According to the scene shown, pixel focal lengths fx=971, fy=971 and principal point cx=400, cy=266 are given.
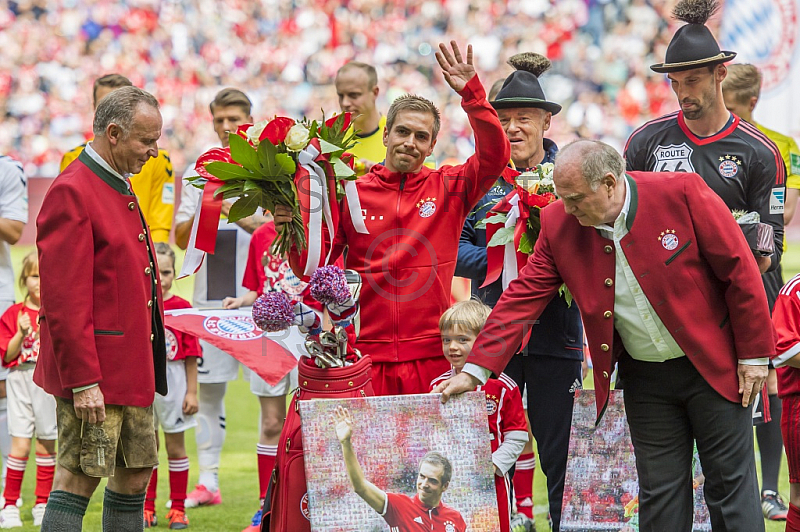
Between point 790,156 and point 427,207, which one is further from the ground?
point 790,156

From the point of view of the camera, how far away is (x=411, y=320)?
13.6ft

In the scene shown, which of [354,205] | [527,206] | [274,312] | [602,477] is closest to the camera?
[274,312]

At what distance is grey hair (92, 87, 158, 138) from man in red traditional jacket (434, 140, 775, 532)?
1.64 meters

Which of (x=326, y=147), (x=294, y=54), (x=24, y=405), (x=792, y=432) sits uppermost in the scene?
(x=294, y=54)

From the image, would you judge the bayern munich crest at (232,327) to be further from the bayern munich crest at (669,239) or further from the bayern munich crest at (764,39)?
the bayern munich crest at (764,39)

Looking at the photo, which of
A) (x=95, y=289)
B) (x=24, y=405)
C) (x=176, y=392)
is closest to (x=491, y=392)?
(x=95, y=289)

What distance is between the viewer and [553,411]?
4.52 meters

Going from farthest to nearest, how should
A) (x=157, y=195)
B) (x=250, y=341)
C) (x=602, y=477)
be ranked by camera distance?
(x=157, y=195) → (x=250, y=341) → (x=602, y=477)

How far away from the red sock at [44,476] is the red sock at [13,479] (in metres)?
0.11

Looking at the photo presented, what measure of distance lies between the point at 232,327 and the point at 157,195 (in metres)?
1.93

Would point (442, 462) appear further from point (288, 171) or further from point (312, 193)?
point (288, 171)

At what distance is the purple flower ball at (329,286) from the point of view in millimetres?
3662

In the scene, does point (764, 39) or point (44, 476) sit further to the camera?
point (764, 39)

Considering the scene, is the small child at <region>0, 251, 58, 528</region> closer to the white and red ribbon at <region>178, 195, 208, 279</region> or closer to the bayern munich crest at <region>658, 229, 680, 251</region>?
the white and red ribbon at <region>178, 195, 208, 279</region>
